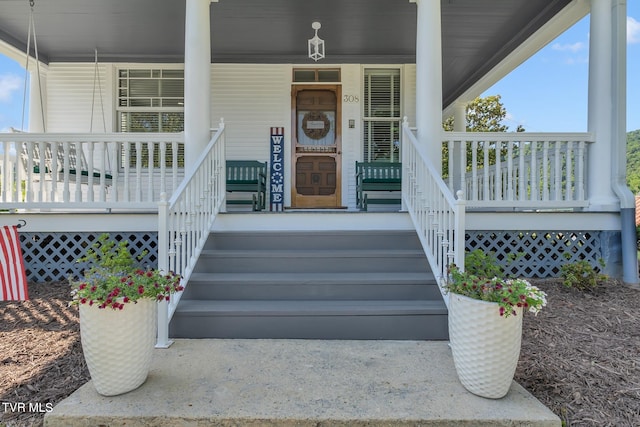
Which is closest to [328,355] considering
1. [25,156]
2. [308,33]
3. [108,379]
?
[108,379]

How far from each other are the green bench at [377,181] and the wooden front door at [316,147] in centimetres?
50

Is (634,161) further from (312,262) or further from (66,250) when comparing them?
(66,250)

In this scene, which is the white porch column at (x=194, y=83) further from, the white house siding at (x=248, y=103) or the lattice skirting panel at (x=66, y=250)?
the white house siding at (x=248, y=103)

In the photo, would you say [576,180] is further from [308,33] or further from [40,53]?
[40,53]

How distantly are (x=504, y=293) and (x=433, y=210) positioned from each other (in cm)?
138

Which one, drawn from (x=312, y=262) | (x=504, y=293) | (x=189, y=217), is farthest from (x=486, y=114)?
(x=504, y=293)

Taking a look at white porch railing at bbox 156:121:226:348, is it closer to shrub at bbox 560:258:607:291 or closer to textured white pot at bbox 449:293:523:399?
textured white pot at bbox 449:293:523:399

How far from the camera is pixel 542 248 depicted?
4.14 m

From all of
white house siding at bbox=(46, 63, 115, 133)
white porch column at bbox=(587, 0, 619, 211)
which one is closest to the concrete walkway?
white porch column at bbox=(587, 0, 619, 211)

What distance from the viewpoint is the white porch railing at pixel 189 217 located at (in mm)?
2740

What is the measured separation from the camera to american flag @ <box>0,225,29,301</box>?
11.4ft

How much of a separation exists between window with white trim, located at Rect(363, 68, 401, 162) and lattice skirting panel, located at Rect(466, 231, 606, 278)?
8.65 feet

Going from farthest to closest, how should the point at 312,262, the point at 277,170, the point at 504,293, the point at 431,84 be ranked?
1. the point at 277,170
2. the point at 431,84
3. the point at 312,262
4. the point at 504,293

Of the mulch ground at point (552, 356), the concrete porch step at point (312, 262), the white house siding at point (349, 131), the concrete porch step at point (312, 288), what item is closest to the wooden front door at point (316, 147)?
the white house siding at point (349, 131)
